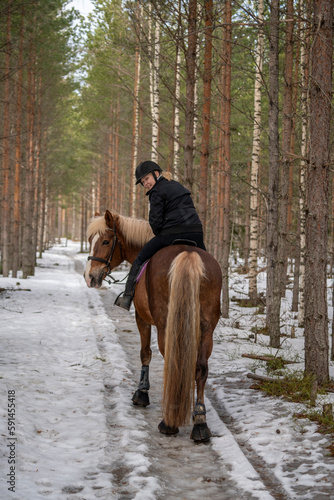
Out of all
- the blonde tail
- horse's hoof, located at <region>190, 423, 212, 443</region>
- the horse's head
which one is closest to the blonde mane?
the horse's head

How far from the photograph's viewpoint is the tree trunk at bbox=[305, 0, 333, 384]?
5.20 m

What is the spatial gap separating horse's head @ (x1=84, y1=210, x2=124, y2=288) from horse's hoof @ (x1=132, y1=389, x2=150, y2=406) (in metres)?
1.53

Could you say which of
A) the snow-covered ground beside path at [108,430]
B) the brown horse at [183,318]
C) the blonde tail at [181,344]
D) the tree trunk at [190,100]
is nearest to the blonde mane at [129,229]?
the brown horse at [183,318]

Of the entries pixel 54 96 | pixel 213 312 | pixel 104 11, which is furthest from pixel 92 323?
pixel 104 11

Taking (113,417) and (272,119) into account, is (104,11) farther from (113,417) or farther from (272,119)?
(113,417)

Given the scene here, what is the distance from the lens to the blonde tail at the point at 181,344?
4082 millimetres

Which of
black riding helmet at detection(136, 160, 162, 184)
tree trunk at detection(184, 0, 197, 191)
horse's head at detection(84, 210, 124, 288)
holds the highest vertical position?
tree trunk at detection(184, 0, 197, 191)

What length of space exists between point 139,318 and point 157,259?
3.89 ft

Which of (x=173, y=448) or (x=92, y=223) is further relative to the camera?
(x=92, y=223)

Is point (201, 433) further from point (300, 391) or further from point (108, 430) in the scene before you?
point (300, 391)

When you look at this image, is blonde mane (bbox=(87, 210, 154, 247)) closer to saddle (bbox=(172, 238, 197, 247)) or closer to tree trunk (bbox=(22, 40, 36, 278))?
saddle (bbox=(172, 238, 197, 247))

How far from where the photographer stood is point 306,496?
312cm

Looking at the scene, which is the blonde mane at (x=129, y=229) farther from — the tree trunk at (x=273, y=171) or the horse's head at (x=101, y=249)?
the tree trunk at (x=273, y=171)

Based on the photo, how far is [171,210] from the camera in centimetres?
482
